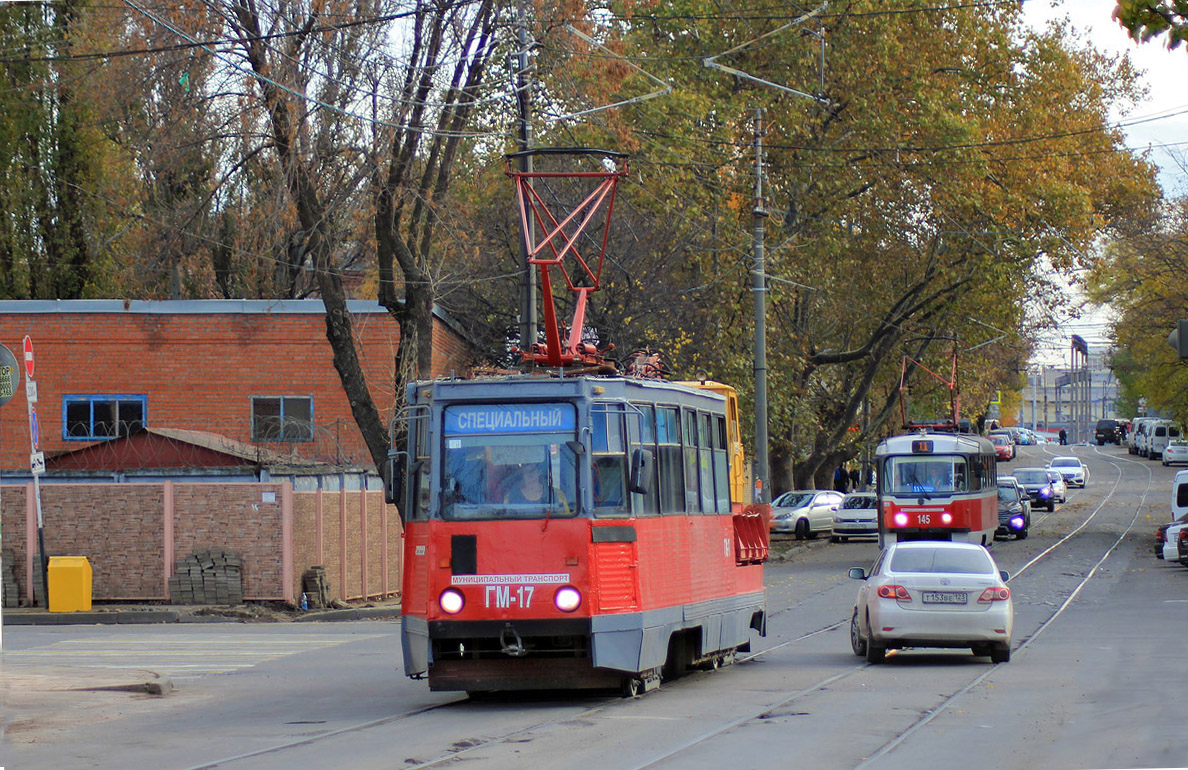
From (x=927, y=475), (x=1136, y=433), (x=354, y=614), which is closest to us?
(x=354, y=614)

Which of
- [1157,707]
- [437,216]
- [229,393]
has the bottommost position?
[1157,707]

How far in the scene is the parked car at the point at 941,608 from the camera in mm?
17328

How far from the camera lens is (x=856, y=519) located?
4922 centimetres

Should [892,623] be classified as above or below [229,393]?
below

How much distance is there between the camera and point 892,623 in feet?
57.1

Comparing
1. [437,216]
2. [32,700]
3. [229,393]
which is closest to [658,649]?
[32,700]

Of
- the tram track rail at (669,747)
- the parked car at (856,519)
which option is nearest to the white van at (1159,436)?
the parked car at (856,519)

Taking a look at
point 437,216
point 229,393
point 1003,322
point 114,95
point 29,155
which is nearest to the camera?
point 114,95

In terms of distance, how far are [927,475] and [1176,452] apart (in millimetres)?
60800

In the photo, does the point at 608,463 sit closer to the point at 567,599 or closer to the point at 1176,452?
the point at 567,599

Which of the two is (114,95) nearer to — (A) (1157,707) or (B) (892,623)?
(B) (892,623)

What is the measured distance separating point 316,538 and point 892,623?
13668 mm

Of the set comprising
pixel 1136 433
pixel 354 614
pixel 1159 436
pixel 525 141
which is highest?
pixel 525 141

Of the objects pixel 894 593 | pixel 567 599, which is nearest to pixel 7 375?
pixel 567 599
